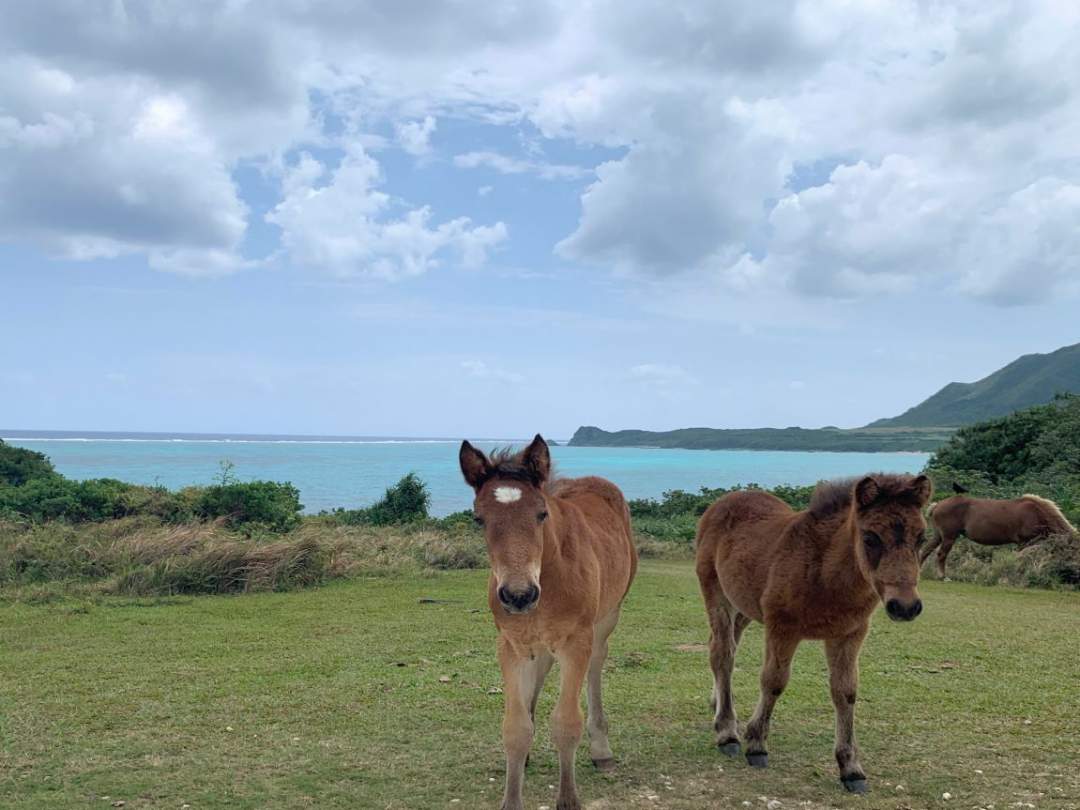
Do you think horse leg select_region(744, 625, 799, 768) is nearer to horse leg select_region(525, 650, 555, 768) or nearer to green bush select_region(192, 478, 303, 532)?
horse leg select_region(525, 650, 555, 768)

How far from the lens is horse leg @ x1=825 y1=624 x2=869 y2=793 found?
531cm

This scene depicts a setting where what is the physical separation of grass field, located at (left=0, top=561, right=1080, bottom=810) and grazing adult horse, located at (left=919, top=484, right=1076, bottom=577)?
19.2ft

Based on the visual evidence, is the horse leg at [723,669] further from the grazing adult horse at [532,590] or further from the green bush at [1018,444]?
the green bush at [1018,444]

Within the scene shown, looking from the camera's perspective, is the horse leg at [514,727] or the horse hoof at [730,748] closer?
the horse leg at [514,727]

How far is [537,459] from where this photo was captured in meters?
4.91

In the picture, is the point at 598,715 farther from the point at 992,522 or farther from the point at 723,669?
the point at 992,522

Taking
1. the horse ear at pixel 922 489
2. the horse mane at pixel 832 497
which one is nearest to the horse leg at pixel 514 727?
the horse mane at pixel 832 497

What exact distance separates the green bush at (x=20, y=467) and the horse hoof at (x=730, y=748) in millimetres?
23416

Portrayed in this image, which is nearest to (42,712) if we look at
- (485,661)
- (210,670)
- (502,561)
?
(210,670)

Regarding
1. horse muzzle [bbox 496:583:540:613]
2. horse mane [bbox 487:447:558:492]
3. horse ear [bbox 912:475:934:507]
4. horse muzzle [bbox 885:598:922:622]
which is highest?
horse mane [bbox 487:447:558:492]

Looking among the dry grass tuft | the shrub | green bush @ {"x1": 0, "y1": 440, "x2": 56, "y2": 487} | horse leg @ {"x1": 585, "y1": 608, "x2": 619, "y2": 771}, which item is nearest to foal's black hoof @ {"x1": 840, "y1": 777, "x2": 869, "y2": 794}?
horse leg @ {"x1": 585, "y1": 608, "x2": 619, "y2": 771}

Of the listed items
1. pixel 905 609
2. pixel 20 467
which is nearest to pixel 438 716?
pixel 905 609

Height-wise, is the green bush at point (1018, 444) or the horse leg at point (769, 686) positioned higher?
the green bush at point (1018, 444)

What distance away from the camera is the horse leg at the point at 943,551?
16891 mm
